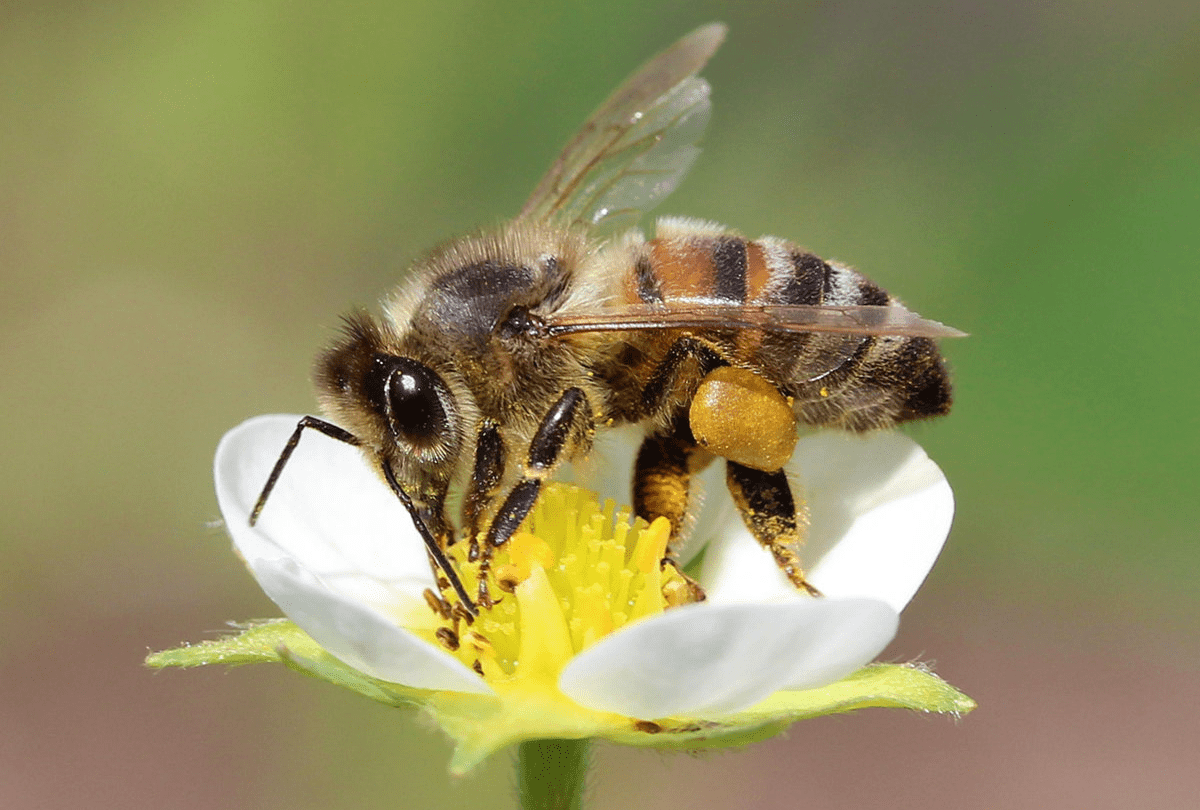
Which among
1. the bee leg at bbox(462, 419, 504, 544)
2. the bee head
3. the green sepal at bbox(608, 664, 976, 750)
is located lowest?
the green sepal at bbox(608, 664, 976, 750)

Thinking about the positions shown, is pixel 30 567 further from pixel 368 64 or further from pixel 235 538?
pixel 235 538

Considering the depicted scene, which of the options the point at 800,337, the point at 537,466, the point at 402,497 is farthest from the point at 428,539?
the point at 800,337

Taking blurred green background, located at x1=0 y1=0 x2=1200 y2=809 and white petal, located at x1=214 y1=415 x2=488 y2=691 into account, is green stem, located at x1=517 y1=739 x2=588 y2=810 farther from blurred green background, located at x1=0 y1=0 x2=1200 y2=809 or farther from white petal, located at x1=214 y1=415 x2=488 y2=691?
blurred green background, located at x1=0 y1=0 x2=1200 y2=809

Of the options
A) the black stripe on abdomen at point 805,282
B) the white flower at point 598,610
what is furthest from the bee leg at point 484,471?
the black stripe on abdomen at point 805,282

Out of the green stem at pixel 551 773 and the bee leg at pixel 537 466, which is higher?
the bee leg at pixel 537 466

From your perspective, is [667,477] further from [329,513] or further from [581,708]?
[329,513]

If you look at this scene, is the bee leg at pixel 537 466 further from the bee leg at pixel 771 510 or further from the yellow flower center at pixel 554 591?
the bee leg at pixel 771 510

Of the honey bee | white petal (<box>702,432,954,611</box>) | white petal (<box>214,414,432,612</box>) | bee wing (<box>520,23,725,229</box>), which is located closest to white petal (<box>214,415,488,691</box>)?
white petal (<box>214,414,432,612</box>)
